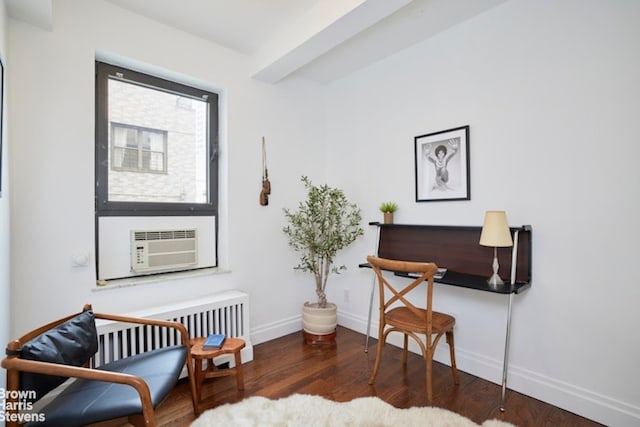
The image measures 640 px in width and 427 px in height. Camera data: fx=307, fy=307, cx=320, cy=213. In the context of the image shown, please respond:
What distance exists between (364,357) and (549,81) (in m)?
2.52

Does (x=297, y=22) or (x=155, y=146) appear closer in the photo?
(x=297, y=22)

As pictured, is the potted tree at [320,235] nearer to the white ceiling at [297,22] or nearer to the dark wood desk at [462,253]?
the dark wood desk at [462,253]

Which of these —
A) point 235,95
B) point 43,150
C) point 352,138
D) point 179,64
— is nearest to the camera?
point 43,150

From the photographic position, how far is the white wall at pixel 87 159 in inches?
75.6

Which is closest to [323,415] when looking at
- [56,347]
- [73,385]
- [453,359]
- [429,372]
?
[429,372]

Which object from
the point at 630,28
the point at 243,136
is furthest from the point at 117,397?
the point at 630,28

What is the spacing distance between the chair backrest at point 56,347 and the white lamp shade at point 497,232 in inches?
97.0

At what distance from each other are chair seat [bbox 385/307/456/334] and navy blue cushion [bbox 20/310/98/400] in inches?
73.7

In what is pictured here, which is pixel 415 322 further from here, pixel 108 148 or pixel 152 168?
pixel 108 148

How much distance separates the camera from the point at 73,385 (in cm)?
157

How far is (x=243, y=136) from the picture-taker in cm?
295

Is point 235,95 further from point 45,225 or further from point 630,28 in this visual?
point 630,28

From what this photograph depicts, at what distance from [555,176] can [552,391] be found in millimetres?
1416

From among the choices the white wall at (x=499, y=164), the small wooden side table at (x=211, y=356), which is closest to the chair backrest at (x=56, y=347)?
the white wall at (x=499, y=164)
